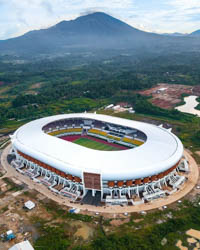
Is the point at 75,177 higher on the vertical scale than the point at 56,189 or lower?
higher

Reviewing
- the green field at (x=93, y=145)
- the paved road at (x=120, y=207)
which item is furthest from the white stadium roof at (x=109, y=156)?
the green field at (x=93, y=145)

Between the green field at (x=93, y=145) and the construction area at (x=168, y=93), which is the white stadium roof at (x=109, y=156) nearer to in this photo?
the green field at (x=93, y=145)

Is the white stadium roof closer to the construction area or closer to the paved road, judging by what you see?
the paved road

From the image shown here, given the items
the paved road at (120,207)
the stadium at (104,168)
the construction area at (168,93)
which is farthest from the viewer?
the construction area at (168,93)

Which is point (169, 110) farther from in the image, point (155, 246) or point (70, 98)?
point (155, 246)

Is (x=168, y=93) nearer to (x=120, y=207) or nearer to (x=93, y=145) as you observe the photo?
(x=93, y=145)

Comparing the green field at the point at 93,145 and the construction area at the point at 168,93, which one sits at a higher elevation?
the green field at the point at 93,145

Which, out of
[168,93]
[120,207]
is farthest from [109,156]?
[168,93]

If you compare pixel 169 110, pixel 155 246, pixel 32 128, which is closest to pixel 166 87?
pixel 169 110
